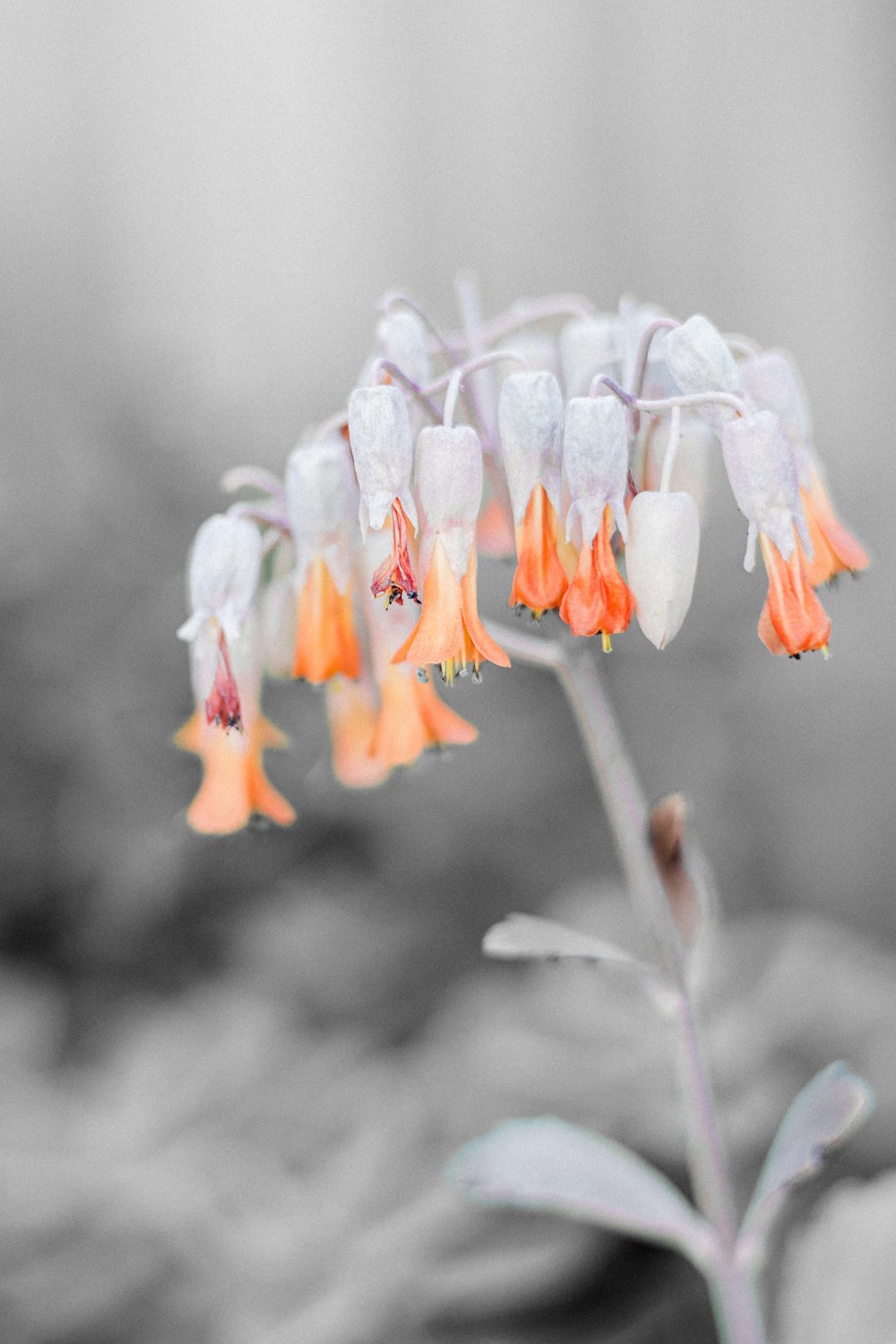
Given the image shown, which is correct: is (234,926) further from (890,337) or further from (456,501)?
(890,337)

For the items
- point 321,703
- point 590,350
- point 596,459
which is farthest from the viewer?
point 321,703

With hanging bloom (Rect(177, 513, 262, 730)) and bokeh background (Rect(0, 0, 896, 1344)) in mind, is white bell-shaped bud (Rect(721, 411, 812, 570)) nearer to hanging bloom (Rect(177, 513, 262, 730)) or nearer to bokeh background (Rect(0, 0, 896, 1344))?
hanging bloom (Rect(177, 513, 262, 730))

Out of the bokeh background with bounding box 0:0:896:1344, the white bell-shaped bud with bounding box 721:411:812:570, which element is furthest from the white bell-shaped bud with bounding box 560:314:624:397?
the bokeh background with bounding box 0:0:896:1344

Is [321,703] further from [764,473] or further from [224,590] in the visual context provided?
[764,473]

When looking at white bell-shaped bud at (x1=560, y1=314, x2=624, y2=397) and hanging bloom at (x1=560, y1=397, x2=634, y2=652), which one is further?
white bell-shaped bud at (x1=560, y1=314, x2=624, y2=397)

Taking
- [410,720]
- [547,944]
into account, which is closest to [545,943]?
[547,944]

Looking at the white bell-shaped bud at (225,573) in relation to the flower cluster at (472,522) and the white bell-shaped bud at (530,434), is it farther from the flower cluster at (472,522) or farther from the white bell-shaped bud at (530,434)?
the white bell-shaped bud at (530,434)

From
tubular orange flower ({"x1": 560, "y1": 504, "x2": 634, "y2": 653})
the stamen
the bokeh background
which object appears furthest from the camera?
the bokeh background
